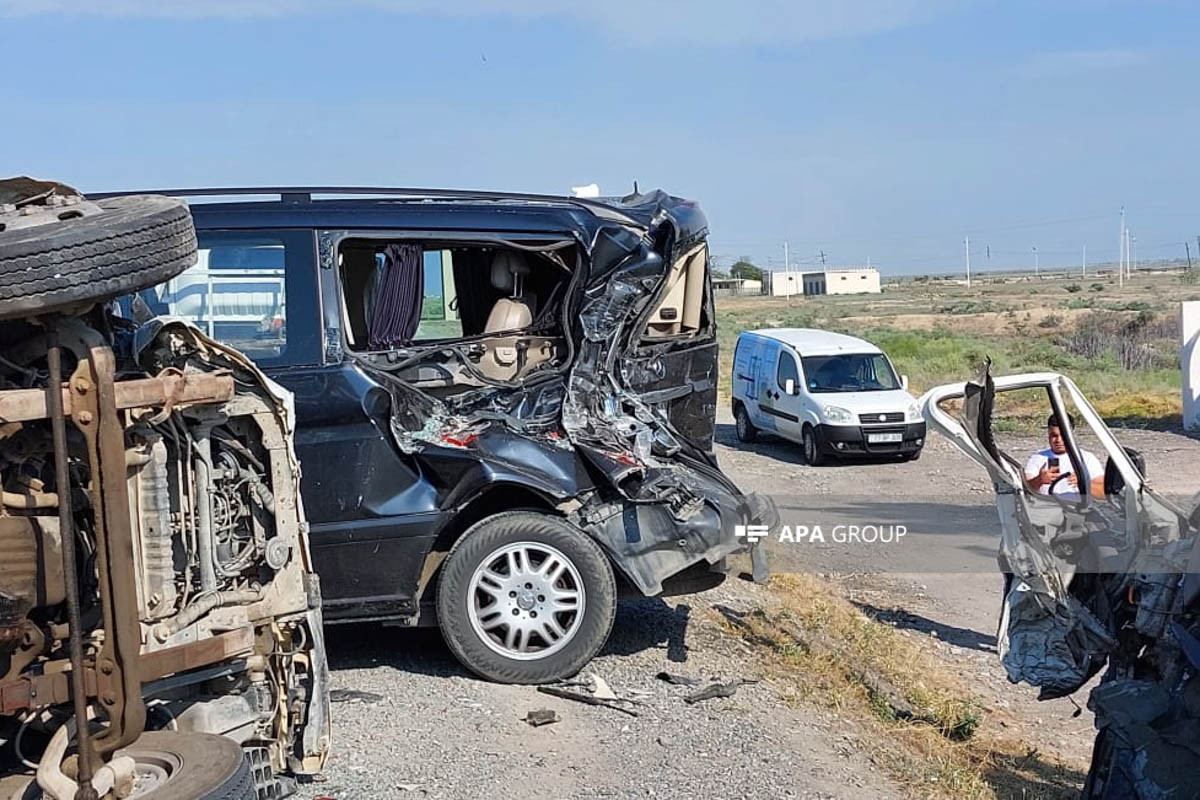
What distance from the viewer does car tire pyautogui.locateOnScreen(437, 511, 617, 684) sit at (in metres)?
6.57

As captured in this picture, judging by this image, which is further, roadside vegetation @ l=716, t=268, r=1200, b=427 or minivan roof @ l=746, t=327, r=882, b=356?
roadside vegetation @ l=716, t=268, r=1200, b=427

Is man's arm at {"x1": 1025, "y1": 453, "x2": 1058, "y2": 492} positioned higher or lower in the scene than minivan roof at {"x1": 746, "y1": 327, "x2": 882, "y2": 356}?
lower

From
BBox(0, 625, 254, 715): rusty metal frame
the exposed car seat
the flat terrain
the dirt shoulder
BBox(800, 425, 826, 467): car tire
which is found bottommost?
the dirt shoulder

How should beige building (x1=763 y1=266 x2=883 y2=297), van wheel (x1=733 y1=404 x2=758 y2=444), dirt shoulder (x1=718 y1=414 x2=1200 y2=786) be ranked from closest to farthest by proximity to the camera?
1. dirt shoulder (x1=718 y1=414 x2=1200 y2=786)
2. van wheel (x1=733 y1=404 x2=758 y2=444)
3. beige building (x1=763 y1=266 x2=883 y2=297)

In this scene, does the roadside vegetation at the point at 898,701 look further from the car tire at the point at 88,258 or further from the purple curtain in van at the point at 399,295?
the car tire at the point at 88,258

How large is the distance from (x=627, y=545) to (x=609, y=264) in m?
1.53

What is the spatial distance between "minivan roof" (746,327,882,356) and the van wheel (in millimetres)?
1324

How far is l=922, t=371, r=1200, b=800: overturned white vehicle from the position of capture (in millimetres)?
4973

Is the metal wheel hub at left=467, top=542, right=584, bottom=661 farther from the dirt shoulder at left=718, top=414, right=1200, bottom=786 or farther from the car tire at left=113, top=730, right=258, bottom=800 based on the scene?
the dirt shoulder at left=718, top=414, right=1200, bottom=786

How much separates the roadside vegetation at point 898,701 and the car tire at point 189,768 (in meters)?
2.96

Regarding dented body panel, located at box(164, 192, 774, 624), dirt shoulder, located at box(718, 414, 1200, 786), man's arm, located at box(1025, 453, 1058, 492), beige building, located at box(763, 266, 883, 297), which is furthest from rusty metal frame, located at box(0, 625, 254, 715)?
beige building, located at box(763, 266, 883, 297)

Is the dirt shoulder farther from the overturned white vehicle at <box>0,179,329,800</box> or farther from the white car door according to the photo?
the overturned white vehicle at <box>0,179,329,800</box>

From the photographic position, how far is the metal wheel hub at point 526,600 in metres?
6.58

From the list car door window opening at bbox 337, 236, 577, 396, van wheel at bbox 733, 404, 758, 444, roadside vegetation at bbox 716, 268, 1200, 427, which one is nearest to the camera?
car door window opening at bbox 337, 236, 577, 396
